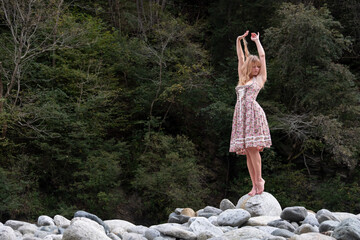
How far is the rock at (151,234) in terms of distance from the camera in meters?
5.69

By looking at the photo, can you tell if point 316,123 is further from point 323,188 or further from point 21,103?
point 21,103

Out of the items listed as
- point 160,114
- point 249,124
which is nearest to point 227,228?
point 249,124

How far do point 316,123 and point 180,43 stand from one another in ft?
17.2

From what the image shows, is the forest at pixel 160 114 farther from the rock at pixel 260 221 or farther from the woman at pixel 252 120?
the rock at pixel 260 221

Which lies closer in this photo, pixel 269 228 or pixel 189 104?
pixel 269 228

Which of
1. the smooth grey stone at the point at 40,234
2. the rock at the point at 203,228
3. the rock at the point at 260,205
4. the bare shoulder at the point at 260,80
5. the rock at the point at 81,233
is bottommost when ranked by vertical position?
the smooth grey stone at the point at 40,234

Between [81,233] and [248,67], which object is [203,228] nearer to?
[81,233]

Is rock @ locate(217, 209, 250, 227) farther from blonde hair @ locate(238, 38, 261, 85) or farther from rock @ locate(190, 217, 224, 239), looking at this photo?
blonde hair @ locate(238, 38, 261, 85)

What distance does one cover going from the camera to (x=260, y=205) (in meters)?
7.15

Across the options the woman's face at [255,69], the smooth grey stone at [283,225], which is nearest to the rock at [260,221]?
the smooth grey stone at [283,225]

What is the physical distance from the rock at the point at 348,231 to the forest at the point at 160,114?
7638mm

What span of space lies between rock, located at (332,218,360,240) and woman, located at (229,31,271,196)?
93.0 inches

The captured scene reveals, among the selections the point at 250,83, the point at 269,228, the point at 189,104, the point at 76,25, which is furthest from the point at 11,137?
the point at 269,228

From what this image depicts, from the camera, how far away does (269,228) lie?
19.1 feet
